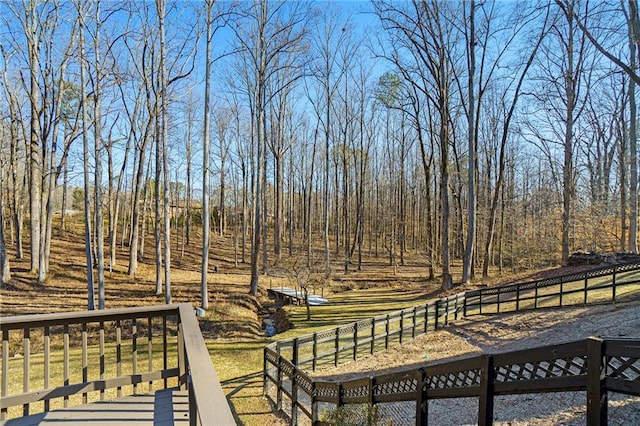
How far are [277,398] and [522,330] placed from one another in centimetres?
608

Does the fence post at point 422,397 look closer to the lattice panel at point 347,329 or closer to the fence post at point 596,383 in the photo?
the fence post at point 596,383

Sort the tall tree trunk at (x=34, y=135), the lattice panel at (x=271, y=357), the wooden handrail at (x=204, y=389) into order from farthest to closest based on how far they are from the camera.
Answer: the tall tree trunk at (x=34, y=135)
the lattice panel at (x=271, y=357)
the wooden handrail at (x=204, y=389)

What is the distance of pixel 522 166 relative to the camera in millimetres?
31859

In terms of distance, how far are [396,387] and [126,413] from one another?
8.62 ft

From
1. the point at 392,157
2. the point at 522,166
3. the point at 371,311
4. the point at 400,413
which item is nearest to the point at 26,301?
the point at 371,311

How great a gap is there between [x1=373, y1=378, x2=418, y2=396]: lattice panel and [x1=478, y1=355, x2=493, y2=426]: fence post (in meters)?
0.78

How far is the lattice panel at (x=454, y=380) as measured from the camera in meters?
3.02

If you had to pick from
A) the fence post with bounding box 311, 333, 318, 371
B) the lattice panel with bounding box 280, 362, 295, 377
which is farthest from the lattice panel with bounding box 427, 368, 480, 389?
the fence post with bounding box 311, 333, 318, 371

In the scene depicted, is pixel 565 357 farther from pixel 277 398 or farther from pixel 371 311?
pixel 371 311

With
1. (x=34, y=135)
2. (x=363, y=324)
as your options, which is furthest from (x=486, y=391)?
(x=34, y=135)

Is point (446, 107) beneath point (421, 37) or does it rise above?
beneath

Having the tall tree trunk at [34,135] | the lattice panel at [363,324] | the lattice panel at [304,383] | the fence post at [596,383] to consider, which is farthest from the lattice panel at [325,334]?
the tall tree trunk at [34,135]

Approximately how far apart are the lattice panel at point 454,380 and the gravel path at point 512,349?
1642 mm

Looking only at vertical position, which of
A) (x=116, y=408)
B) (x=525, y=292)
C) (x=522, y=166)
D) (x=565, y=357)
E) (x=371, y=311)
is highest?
(x=522, y=166)
